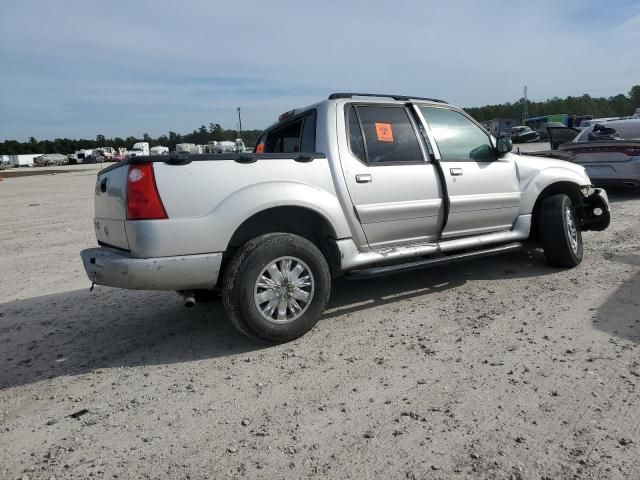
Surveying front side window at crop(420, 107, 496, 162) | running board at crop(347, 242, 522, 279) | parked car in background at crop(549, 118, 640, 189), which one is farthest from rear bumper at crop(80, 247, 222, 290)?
parked car in background at crop(549, 118, 640, 189)

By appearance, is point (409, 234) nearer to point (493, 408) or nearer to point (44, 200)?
point (493, 408)

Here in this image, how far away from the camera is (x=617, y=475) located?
6.59 ft

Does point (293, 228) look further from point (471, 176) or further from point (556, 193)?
point (556, 193)

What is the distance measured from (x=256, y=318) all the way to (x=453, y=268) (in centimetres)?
291

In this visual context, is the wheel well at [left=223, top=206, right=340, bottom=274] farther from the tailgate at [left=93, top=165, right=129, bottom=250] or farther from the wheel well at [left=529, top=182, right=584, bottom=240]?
the wheel well at [left=529, top=182, right=584, bottom=240]

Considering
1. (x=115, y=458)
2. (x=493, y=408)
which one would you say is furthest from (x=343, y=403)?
(x=115, y=458)

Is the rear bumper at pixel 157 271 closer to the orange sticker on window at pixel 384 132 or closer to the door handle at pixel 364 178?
the door handle at pixel 364 178

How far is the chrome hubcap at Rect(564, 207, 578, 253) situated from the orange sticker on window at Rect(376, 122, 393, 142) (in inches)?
88.9

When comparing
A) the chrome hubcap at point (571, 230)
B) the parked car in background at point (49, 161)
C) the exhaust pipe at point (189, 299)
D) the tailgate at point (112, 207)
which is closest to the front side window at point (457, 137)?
the chrome hubcap at point (571, 230)

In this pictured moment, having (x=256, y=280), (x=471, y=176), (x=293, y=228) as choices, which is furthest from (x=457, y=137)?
(x=256, y=280)

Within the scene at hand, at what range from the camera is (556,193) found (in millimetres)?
5402

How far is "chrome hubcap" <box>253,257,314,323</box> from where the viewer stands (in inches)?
136

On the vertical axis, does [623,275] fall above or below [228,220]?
below

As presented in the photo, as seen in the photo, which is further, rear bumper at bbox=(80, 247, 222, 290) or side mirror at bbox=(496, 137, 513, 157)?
side mirror at bbox=(496, 137, 513, 157)
